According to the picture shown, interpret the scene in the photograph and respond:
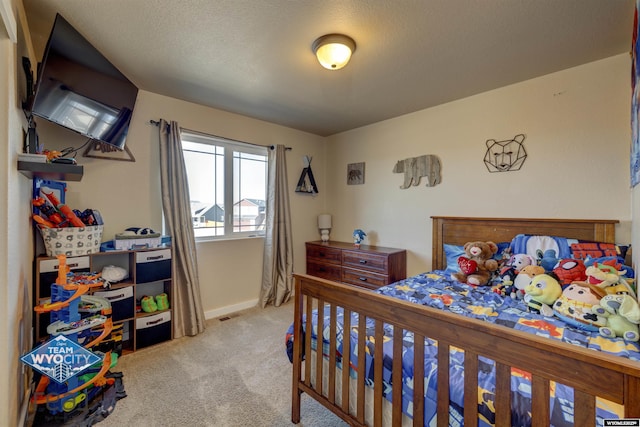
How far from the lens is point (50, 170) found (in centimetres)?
149

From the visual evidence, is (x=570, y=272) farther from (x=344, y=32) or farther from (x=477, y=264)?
(x=344, y=32)

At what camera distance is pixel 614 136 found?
2076 millimetres

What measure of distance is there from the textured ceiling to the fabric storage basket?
1.27 meters

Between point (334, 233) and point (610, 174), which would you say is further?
point (334, 233)

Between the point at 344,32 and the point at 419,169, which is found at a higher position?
the point at 344,32

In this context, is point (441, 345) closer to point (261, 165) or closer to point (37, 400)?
point (37, 400)

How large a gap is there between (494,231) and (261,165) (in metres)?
2.74

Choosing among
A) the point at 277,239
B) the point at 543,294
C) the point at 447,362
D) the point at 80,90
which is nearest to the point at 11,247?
the point at 80,90

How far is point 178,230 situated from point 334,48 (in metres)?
2.12

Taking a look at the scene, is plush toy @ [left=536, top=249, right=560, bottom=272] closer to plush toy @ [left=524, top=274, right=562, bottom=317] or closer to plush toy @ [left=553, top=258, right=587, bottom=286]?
plush toy @ [left=553, top=258, right=587, bottom=286]

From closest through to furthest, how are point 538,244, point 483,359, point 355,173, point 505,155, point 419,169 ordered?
point 483,359 < point 538,244 < point 505,155 < point 419,169 < point 355,173

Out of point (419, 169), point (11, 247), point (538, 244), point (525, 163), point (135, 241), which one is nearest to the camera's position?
point (11, 247)

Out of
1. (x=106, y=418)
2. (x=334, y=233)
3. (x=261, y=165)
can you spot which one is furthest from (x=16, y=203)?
(x=334, y=233)

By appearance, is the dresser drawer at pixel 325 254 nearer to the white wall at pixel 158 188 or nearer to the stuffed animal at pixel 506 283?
the white wall at pixel 158 188
